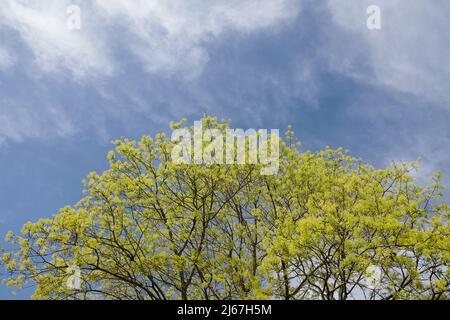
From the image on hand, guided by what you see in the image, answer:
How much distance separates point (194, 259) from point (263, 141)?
445cm

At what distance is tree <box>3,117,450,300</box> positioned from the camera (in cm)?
1142

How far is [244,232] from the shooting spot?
15.4 metres

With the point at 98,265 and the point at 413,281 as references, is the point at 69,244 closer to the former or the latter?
the point at 98,265

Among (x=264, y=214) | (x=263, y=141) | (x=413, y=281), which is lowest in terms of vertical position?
(x=413, y=281)

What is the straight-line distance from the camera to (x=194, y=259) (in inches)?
558

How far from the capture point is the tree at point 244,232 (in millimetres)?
11422

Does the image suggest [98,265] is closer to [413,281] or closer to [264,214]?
[264,214]

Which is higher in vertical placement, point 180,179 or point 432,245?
point 180,179

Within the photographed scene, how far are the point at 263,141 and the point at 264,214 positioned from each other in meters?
2.51
